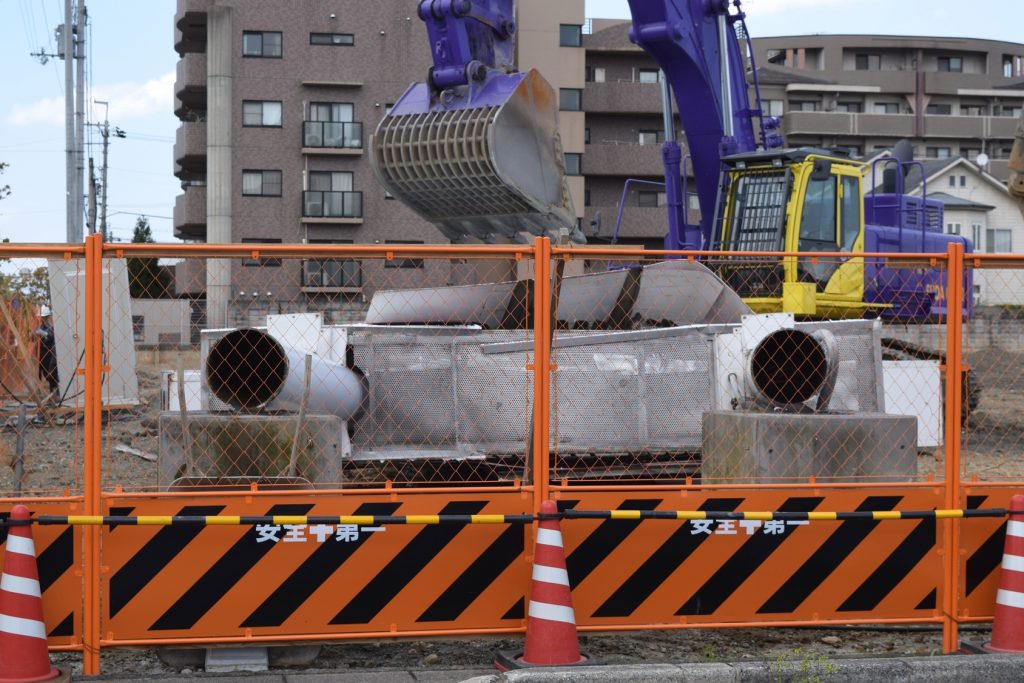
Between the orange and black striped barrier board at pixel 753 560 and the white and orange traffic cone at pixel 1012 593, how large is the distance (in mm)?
300

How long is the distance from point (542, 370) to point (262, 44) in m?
38.8

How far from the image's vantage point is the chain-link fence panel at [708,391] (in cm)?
621

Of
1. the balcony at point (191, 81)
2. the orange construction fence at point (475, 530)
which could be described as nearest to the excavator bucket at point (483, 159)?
the orange construction fence at point (475, 530)

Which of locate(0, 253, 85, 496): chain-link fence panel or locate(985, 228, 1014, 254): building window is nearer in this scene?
locate(0, 253, 85, 496): chain-link fence panel

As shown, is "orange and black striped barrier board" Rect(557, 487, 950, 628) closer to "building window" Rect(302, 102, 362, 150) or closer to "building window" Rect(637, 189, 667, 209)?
"building window" Rect(302, 102, 362, 150)

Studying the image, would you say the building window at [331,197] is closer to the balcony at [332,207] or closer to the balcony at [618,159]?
the balcony at [332,207]

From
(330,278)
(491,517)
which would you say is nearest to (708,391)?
(491,517)

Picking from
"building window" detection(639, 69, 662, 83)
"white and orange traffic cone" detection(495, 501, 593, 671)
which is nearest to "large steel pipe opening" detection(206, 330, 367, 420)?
"white and orange traffic cone" detection(495, 501, 593, 671)

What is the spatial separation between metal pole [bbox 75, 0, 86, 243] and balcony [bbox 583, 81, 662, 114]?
74.0 ft

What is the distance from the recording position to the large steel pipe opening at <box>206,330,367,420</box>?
7.03 meters

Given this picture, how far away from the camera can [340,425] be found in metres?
6.37

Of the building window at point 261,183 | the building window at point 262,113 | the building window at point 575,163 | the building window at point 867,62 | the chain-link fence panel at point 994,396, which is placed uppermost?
the building window at point 867,62

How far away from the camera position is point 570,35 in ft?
151

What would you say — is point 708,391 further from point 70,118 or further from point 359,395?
point 70,118
